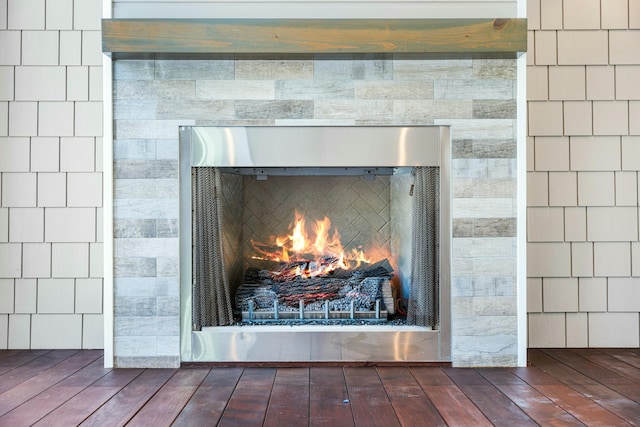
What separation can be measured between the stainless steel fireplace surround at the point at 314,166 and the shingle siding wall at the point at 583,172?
0.73 meters

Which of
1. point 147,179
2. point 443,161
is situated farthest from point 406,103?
point 147,179

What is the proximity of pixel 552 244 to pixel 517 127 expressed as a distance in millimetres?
800

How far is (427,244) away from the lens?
8.96 ft

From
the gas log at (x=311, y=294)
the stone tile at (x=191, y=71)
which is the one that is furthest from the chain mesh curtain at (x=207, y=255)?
the stone tile at (x=191, y=71)

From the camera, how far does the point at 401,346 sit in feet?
8.87

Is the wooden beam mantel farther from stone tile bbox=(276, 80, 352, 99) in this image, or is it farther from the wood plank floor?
the wood plank floor

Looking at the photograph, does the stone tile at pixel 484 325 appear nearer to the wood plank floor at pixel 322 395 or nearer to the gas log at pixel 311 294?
the wood plank floor at pixel 322 395

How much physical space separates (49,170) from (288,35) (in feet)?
5.07

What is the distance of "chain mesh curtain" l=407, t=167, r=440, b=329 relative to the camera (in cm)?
272

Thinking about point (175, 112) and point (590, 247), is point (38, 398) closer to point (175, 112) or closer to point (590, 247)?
point (175, 112)

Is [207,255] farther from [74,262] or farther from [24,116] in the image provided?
[24,116]

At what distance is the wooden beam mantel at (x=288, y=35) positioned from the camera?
257 cm

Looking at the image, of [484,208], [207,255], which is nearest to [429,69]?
[484,208]

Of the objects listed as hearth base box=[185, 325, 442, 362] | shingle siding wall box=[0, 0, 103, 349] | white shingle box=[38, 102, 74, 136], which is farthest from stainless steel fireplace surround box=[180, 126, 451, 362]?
white shingle box=[38, 102, 74, 136]
